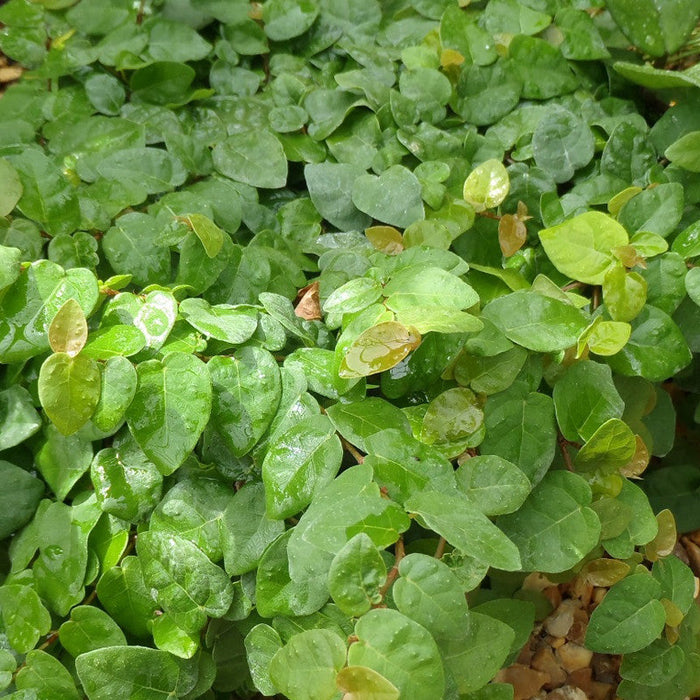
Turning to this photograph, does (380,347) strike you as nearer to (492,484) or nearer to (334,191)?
(492,484)

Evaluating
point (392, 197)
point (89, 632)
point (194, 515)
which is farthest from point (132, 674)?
point (392, 197)

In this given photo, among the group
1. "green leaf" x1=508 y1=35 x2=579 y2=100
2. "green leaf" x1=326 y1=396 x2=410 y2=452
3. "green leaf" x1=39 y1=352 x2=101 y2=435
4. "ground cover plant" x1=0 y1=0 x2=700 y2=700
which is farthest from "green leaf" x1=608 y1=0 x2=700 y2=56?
"green leaf" x1=39 y1=352 x2=101 y2=435

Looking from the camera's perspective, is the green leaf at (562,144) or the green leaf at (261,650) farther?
the green leaf at (562,144)

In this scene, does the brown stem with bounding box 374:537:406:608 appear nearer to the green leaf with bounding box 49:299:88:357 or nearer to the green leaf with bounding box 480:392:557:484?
the green leaf with bounding box 480:392:557:484

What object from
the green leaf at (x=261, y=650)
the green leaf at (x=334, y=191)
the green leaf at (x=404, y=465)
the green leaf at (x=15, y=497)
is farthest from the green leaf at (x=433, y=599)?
the green leaf at (x=334, y=191)

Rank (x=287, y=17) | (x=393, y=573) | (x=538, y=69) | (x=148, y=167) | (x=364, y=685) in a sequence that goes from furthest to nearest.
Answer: (x=287, y=17)
(x=538, y=69)
(x=148, y=167)
(x=393, y=573)
(x=364, y=685)

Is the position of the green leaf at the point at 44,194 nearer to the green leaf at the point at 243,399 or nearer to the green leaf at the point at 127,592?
the green leaf at the point at 243,399

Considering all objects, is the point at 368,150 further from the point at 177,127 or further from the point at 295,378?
the point at 295,378
